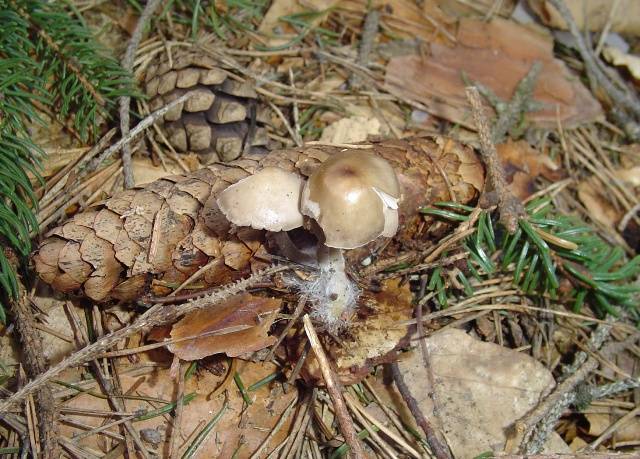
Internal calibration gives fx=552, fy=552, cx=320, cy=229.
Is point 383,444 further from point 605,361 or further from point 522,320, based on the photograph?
point 605,361

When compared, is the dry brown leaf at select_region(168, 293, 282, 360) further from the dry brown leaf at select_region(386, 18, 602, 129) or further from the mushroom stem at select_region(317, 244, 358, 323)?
the dry brown leaf at select_region(386, 18, 602, 129)

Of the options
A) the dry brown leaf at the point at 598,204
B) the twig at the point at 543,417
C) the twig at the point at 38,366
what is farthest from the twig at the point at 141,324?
the dry brown leaf at the point at 598,204

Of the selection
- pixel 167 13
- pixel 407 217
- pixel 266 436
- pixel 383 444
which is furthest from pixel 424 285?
pixel 167 13

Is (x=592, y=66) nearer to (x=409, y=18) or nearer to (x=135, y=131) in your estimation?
(x=409, y=18)

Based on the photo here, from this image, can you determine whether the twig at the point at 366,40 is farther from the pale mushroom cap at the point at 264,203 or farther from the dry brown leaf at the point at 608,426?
the dry brown leaf at the point at 608,426

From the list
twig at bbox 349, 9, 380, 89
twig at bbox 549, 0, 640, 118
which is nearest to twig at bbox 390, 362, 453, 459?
twig at bbox 349, 9, 380, 89

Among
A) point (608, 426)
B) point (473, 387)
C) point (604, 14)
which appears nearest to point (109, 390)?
point (473, 387)
